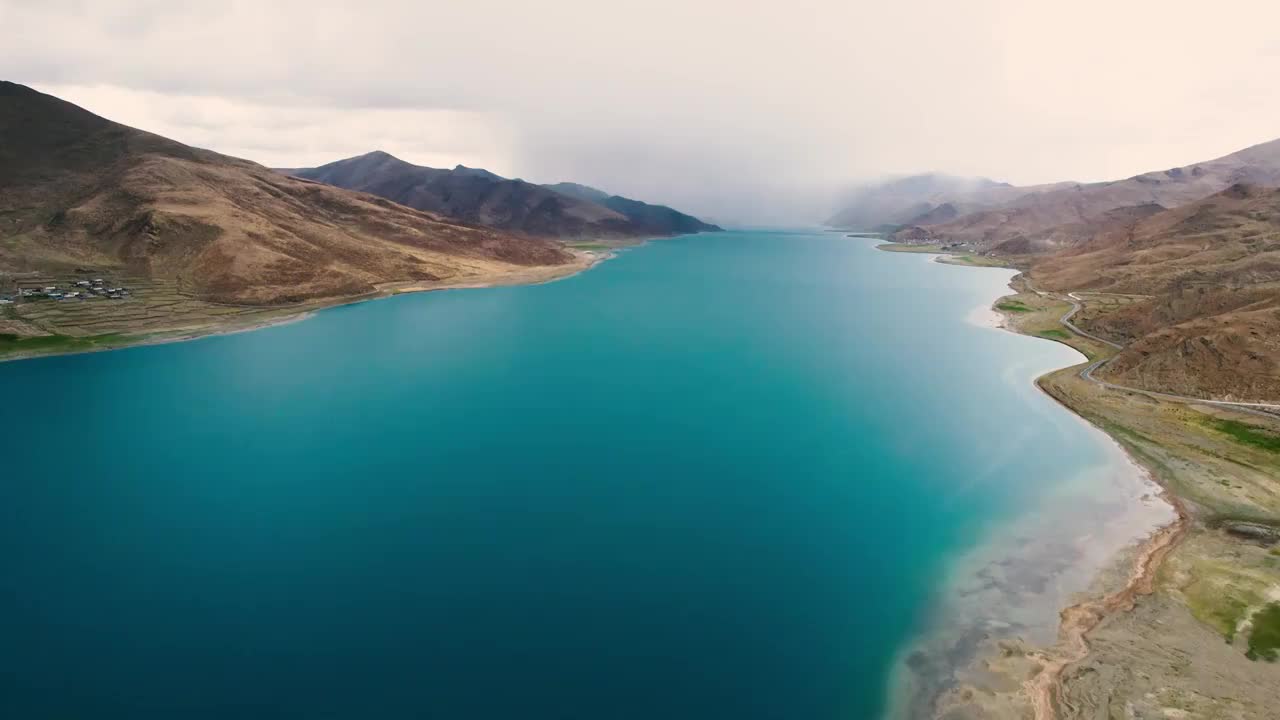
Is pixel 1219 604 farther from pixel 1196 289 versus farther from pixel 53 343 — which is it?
pixel 53 343

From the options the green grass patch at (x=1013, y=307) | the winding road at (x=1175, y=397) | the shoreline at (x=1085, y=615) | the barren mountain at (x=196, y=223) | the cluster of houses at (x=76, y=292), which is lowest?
the shoreline at (x=1085, y=615)

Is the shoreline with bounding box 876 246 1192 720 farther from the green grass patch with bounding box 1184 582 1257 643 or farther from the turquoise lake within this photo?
the turquoise lake

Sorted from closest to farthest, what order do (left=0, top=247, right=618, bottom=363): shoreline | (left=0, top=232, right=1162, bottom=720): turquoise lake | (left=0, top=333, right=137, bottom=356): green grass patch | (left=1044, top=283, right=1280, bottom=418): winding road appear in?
(left=0, top=232, right=1162, bottom=720): turquoise lake < (left=1044, top=283, right=1280, bottom=418): winding road < (left=0, top=333, right=137, bottom=356): green grass patch < (left=0, top=247, right=618, bottom=363): shoreline

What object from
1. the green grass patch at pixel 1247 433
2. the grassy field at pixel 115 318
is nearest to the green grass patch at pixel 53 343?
the grassy field at pixel 115 318

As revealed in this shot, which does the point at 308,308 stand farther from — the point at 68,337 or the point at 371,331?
the point at 68,337

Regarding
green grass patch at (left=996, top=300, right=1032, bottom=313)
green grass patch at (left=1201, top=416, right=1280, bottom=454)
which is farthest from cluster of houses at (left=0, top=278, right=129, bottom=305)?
green grass patch at (left=996, top=300, right=1032, bottom=313)

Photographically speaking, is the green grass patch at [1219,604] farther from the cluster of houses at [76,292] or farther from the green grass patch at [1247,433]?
the cluster of houses at [76,292]
